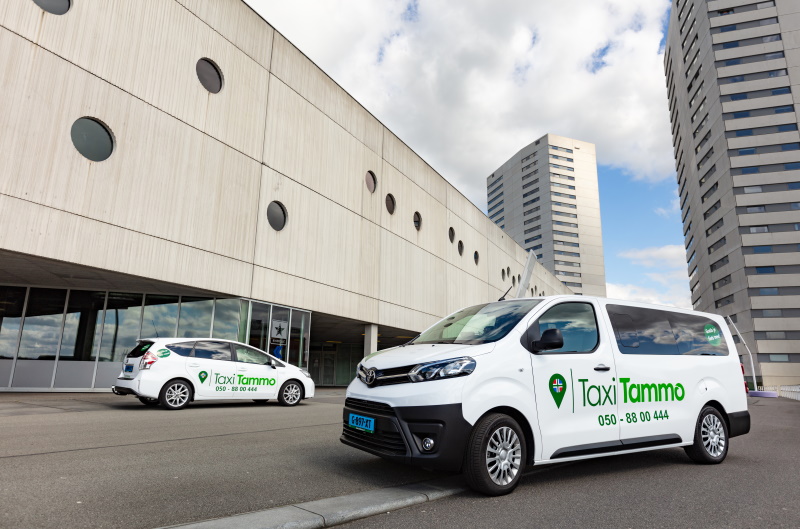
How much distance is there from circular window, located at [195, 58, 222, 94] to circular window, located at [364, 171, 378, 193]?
8193 mm

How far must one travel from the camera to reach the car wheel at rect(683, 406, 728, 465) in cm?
548

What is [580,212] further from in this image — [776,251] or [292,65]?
[292,65]

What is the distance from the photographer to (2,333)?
47.2 feet

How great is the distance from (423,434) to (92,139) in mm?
12700

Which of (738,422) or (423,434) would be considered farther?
(738,422)

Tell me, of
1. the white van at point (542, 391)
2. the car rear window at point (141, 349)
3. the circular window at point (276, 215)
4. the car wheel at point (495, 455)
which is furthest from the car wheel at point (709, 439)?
the circular window at point (276, 215)

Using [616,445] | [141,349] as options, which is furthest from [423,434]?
[141,349]

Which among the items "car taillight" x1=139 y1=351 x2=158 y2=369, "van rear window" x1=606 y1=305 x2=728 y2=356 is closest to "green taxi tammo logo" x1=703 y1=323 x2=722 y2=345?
"van rear window" x1=606 y1=305 x2=728 y2=356

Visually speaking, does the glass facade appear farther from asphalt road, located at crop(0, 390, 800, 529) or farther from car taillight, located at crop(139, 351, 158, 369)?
asphalt road, located at crop(0, 390, 800, 529)

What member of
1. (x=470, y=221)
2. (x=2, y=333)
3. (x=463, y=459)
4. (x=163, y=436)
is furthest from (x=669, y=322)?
(x=470, y=221)

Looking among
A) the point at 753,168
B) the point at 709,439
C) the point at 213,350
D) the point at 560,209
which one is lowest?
the point at 709,439

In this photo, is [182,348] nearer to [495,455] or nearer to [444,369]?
[444,369]

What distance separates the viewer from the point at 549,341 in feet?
14.0

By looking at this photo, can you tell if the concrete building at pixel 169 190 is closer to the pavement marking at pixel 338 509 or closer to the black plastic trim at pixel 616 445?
the pavement marking at pixel 338 509
